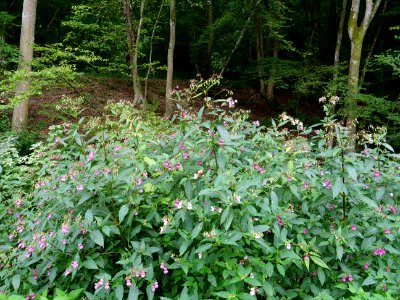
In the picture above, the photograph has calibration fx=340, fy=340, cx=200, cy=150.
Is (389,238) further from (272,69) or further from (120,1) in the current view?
(272,69)

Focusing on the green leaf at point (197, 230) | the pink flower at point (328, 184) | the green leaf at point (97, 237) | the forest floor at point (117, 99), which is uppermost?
Result: the forest floor at point (117, 99)

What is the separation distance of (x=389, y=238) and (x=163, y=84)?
13424 millimetres

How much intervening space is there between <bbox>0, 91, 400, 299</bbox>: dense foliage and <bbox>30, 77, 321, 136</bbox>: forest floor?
23.4 feet

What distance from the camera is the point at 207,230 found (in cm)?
199

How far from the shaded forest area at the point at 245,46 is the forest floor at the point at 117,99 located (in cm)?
10

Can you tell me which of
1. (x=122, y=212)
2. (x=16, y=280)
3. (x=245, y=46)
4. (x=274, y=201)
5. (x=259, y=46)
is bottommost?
(x=16, y=280)

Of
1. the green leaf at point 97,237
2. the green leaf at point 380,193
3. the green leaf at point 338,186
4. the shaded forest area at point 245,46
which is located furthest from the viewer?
the shaded forest area at point 245,46

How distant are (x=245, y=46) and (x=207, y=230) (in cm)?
1619

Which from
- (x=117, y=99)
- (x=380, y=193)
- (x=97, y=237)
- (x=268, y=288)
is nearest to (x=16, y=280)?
(x=97, y=237)

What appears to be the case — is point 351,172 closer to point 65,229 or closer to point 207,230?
point 207,230

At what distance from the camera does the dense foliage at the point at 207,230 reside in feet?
6.18

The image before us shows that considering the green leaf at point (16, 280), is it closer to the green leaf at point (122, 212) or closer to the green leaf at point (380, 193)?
the green leaf at point (122, 212)

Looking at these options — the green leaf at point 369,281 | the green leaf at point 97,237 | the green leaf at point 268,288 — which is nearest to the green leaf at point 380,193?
the green leaf at point 369,281

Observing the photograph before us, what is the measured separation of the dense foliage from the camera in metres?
1.88
